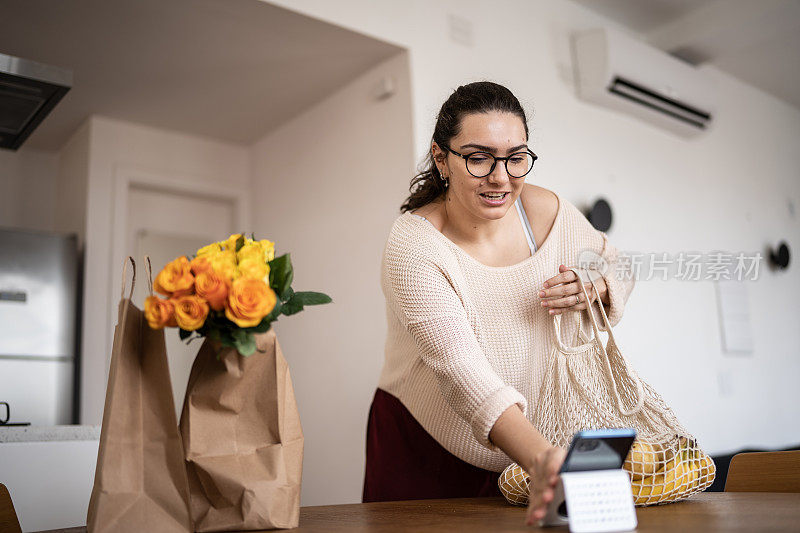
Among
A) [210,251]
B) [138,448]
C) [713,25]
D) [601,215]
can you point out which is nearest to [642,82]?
[713,25]

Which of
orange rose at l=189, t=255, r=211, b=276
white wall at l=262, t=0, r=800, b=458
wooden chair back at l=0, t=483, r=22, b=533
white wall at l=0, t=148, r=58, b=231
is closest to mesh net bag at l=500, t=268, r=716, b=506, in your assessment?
orange rose at l=189, t=255, r=211, b=276

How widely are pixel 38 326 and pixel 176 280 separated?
2.44 meters

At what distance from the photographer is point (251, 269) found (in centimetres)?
82

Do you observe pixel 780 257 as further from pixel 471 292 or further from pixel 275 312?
pixel 275 312

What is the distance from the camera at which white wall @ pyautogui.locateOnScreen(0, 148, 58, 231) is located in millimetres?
3391

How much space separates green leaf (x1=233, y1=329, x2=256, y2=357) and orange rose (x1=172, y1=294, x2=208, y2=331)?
46 mm

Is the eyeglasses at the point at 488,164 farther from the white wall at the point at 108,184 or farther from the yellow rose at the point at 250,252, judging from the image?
the white wall at the point at 108,184

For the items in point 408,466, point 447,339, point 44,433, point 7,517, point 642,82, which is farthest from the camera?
point 642,82

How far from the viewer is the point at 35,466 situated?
1.70 metres

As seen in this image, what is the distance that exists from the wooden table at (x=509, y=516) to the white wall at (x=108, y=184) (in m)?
2.26

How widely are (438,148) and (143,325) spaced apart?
2.26ft

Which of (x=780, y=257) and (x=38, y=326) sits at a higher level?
(x=780, y=257)

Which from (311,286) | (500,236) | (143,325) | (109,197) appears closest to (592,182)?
(311,286)

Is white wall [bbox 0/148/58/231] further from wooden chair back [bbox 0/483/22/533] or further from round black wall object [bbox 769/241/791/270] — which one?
round black wall object [bbox 769/241/791/270]
